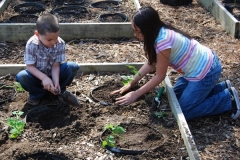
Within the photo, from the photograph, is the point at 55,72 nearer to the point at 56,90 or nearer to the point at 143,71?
the point at 56,90

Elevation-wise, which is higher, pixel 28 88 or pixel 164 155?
pixel 28 88

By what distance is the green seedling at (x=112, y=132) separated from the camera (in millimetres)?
3614

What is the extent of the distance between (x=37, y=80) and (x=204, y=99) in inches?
71.0

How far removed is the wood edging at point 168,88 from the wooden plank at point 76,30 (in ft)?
4.64

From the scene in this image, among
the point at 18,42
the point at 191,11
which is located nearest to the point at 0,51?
the point at 18,42

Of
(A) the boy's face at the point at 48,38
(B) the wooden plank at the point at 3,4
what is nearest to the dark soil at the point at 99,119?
(A) the boy's face at the point at 48,38

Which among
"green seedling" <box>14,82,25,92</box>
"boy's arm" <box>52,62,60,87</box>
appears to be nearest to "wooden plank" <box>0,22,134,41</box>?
"green seedling" <box>14,82,25,92</box>

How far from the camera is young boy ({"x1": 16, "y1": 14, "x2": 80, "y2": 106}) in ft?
13.2

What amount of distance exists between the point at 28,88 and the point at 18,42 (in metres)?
2.25

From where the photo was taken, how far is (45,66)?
429 cm

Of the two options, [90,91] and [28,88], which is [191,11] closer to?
[90,91]

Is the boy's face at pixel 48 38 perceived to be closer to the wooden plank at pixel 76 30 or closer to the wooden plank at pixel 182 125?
the wooden plank at pixel 182 125

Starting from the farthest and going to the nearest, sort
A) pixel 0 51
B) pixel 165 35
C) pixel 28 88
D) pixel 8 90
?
pixel 0 51 → pixel 8 90 → pixel 28 88 → pixel 165 35

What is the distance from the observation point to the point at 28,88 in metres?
4.29
